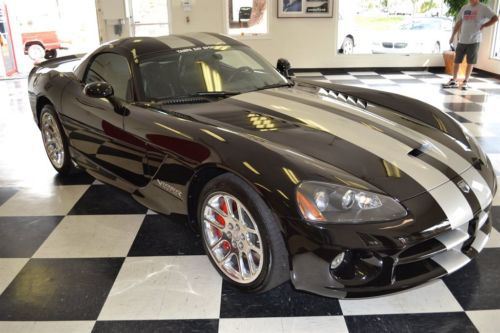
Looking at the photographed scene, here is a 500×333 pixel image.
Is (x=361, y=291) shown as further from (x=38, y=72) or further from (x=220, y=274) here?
(x=38, y=72)

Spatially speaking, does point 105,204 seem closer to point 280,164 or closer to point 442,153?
point 280,164

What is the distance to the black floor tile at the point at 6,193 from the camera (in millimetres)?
3283

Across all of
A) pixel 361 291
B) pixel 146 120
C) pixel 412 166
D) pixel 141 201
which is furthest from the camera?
pixel 141 201

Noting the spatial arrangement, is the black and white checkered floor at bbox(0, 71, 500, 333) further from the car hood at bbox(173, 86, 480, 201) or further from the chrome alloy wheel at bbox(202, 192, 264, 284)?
the car hood at bbox(173, 86, 480, 201)

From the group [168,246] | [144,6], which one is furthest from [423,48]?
[168,246]

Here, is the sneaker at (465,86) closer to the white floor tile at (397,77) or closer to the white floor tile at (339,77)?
the white floor tile at (397,77)

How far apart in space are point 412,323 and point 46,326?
1471mm

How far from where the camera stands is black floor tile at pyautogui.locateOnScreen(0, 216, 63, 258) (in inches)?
100

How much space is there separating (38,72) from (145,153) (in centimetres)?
187

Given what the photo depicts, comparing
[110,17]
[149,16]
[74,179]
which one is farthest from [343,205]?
[149,16]

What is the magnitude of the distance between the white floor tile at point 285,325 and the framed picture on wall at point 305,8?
7.70 meters

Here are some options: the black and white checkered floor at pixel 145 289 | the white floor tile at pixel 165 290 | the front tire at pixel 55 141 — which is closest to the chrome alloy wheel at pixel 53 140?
the front tire at pixel 55 141

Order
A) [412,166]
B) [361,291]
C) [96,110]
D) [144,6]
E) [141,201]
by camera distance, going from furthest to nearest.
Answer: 1. [144,6]
2. [96,110]
3. [141,201]
4. [412,166]
5. [361,291]

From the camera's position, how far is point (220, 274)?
7.06 feet
